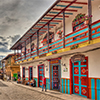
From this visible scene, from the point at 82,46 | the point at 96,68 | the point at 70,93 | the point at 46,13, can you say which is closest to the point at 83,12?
the point at 46,13

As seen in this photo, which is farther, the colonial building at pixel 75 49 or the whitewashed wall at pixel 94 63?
the whitewashed wall at pixel 94 63

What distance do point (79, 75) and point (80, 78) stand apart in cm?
24

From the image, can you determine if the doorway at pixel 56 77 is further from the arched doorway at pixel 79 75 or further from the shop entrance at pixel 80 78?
the shop entrance at pixel 80 78

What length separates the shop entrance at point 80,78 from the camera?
1054cm

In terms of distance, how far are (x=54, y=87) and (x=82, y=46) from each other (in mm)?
7079

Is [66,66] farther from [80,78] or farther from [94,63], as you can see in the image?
[94,63]

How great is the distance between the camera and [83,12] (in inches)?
441

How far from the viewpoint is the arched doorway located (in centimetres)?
1041

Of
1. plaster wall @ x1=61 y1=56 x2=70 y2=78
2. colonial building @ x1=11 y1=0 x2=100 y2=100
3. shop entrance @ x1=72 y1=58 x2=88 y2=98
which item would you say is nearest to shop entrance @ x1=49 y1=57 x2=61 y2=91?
colonial building @ x1=11 y1=0 x2=100 y2=100

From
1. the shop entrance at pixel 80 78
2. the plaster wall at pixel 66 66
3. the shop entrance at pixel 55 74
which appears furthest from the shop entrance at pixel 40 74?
the shop entrance at pixel 80 78

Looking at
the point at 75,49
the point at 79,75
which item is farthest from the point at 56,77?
the point at 75,49

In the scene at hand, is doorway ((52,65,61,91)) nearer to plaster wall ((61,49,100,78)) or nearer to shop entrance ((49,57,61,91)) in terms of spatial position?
shop entrance ((49,57,61,91))

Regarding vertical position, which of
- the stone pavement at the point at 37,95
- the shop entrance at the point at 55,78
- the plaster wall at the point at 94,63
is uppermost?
the plaster wall at the point at 94,63

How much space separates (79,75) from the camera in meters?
11.2
